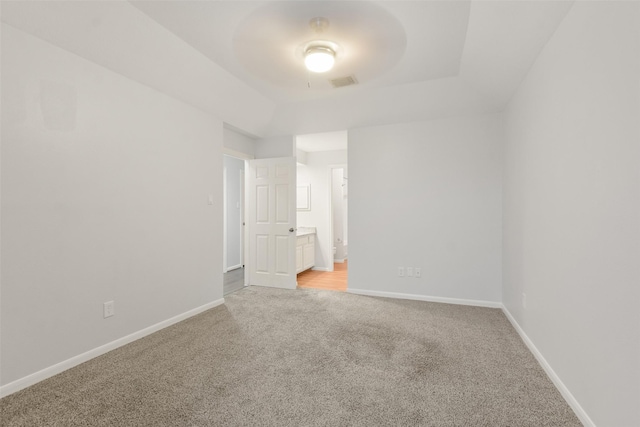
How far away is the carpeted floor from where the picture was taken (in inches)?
70.6

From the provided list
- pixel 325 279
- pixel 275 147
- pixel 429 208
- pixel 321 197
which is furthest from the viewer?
pixel 321 197

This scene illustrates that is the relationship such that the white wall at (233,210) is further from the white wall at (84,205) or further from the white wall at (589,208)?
A: the white wall at (589,208)

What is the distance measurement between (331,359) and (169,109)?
3.02 m

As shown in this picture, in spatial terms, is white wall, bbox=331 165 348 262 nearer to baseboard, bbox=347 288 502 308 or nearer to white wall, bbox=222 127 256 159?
white wall, bbox=222 127 256 159

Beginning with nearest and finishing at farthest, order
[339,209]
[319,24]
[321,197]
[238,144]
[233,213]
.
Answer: [319,24]
[238,144]
[321,197]
[233,213]
[339,209]

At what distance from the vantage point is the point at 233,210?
22.8ft

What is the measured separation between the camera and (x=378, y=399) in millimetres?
1949

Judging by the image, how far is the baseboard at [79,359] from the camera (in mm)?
2059

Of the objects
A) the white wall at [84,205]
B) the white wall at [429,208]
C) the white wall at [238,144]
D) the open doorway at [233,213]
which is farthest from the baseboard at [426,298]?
the open doorway at [233,213]

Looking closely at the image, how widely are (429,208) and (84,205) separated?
150 inches

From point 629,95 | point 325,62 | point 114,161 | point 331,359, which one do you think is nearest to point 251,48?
point 325,62

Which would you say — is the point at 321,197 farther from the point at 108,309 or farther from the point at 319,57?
the point at 108,309

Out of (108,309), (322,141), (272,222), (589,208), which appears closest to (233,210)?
A: (272,222)

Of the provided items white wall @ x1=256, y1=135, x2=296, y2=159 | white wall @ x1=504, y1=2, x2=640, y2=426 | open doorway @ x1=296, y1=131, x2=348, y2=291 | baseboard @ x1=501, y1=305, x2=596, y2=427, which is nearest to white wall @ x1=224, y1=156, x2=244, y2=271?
open doorway @ x1=296, y1=131, x2=348, y2=291
